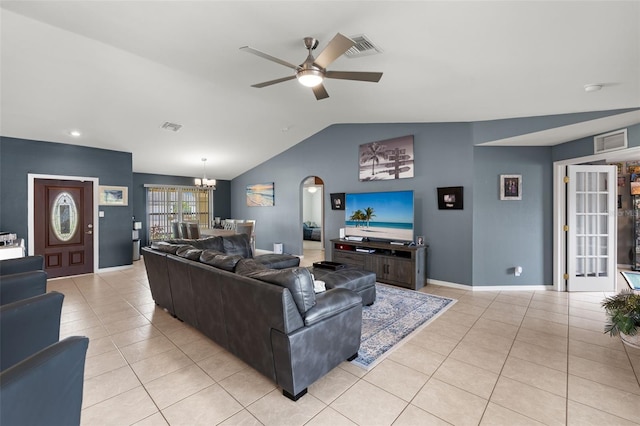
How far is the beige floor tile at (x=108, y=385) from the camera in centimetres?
211

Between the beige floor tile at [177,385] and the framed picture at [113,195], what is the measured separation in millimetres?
5279

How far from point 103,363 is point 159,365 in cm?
53

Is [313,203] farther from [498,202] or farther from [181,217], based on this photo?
[498,202]

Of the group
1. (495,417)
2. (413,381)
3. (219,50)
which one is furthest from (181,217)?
(495,417)

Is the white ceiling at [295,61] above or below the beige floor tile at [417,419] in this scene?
above

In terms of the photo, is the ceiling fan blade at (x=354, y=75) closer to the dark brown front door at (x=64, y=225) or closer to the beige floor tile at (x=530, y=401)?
the beige floor tile at (x=530, y=401)

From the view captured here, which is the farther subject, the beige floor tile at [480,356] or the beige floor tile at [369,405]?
the beige floor tile at [480,356]

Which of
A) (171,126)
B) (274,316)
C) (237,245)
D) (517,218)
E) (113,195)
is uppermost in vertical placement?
(171,126)

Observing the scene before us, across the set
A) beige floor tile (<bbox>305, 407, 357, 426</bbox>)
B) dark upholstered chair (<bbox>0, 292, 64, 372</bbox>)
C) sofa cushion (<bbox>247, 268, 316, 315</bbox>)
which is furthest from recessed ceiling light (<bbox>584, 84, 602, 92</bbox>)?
dark upholstered chair (<bbox>0, 292, 64, 372</bbox>)

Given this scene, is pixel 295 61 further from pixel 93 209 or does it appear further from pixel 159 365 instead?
pixel 93 209

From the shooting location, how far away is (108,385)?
2.26 m

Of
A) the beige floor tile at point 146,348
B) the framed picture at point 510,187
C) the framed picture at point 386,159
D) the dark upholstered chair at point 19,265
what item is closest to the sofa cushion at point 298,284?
the beige floor tile at point 146,348

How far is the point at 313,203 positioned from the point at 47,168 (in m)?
8.37

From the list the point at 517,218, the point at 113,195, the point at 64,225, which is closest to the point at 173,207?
the point at 113,195
